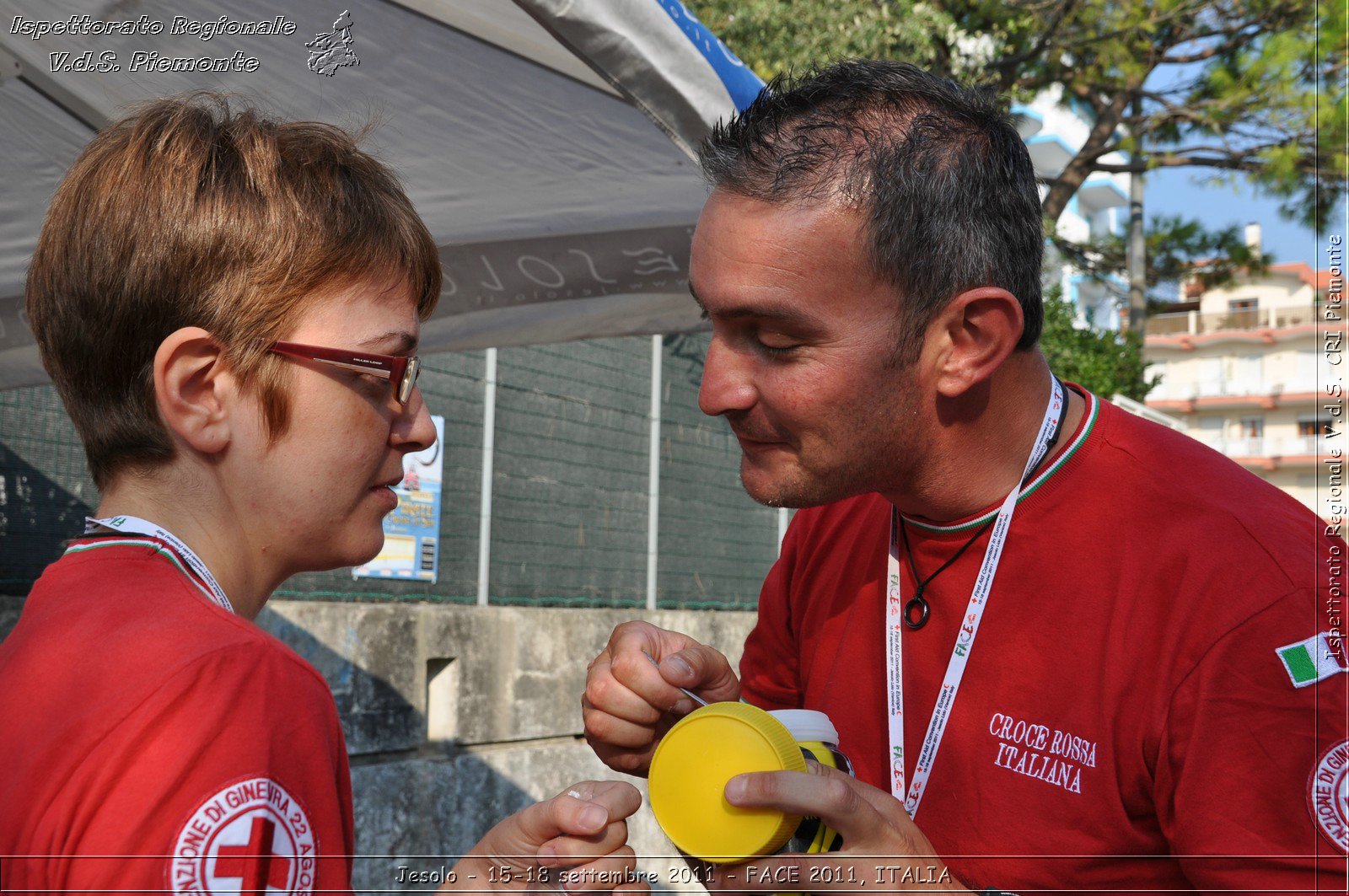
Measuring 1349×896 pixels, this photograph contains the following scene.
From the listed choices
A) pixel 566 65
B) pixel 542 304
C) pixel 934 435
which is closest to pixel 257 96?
pixel 566 65

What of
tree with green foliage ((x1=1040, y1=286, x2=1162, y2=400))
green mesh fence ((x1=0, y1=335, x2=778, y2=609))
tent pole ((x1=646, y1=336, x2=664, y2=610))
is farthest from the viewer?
tree with green foliage ((x1=1040, y1=286, x2=1162, y2=400))

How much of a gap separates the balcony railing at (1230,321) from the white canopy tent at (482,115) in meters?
38.7

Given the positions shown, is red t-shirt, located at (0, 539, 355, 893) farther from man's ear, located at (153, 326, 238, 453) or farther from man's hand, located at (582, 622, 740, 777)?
man's hand, located at (582, 622, 740, 777)

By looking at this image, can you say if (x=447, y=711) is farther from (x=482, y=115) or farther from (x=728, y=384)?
(x=728, y=384)

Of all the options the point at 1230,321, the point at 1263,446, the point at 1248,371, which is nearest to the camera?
the point at 1248,371

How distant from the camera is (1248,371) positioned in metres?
43.7

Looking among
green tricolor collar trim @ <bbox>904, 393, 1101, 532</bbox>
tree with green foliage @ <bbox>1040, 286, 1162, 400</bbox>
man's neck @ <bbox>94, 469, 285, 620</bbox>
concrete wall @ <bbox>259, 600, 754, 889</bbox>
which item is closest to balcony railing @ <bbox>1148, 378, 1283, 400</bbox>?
tree with green foliage @ <bbox>1040, 286, 1162, 400</bbox>

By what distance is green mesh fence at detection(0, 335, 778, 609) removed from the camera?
6.81 m

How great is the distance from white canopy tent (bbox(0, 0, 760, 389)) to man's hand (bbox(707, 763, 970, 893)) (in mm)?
1552

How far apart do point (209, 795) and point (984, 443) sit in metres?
1.54

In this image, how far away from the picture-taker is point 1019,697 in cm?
201

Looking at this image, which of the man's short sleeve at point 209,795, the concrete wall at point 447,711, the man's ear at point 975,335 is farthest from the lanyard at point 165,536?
the concrete wall at point 447,711

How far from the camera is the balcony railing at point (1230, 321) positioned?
4144 cm

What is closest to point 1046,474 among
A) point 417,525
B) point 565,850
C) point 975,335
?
point 975,335
